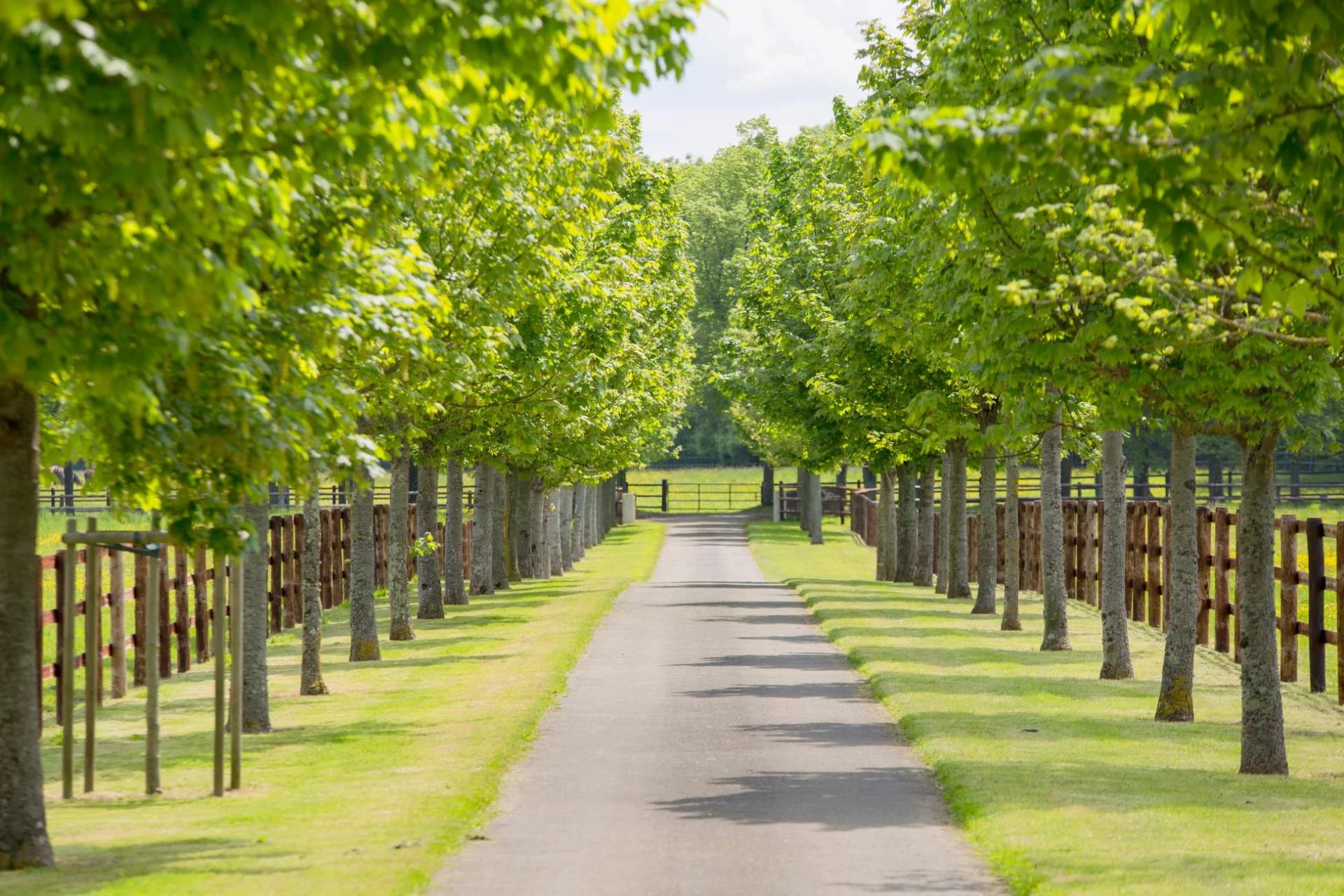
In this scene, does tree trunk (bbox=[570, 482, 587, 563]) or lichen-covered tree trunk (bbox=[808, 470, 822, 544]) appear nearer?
tree trunk (bbox=[570, 482, 587, 563])

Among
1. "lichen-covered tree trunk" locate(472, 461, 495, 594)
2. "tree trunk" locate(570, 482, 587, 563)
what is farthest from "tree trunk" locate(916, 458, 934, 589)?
"tree trunk" locate(570, 482, 587, 563)

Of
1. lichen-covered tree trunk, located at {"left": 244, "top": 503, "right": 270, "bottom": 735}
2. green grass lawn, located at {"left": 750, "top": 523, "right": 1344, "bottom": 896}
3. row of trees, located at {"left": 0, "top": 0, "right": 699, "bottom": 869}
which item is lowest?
green grass lawn, located at {"left": 750, "top": 523, "right": 1344, "bottom": 896}

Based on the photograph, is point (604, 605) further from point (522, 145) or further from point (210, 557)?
point (522, 145)

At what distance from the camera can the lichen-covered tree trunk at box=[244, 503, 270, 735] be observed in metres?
16.1

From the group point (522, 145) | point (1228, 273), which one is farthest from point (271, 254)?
point (522, 145)

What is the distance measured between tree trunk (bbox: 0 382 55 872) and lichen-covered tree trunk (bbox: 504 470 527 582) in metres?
31.9

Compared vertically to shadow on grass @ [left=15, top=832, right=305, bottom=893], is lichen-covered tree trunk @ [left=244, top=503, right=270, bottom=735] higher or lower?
higher

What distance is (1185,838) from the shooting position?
10.5 meters

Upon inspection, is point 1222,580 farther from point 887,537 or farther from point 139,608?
point 887,537

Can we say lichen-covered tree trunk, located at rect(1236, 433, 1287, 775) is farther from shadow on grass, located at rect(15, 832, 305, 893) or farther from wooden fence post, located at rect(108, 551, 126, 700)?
wooden fence post, located at rect(108, 551, 126, 700)

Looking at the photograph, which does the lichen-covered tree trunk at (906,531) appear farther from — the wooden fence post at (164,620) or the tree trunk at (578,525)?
the wooden fence post at (164,620)

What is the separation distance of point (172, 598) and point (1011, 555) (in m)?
14.4

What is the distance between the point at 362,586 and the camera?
22844mm

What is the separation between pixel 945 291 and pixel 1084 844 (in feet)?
21.6
